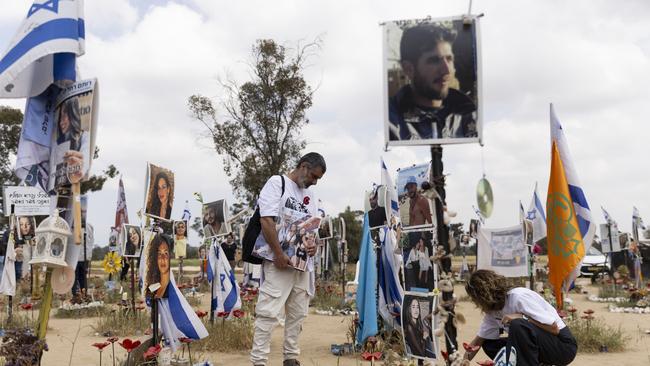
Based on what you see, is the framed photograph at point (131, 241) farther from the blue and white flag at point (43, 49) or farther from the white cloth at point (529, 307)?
the white cloth at point (529, 307)

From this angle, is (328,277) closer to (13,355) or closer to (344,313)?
(344,313)

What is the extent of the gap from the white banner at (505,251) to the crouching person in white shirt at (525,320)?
8.17 metres

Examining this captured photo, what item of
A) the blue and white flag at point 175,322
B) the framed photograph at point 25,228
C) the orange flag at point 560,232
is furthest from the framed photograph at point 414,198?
the framed photograph at point 25,228

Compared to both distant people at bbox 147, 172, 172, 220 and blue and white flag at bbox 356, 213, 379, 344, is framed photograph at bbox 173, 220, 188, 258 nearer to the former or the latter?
blue and white flag at bbox 356, 213, 379, 344

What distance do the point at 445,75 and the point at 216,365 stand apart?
11.5ft

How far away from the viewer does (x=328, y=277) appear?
56.9ft

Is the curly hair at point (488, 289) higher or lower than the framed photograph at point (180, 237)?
lower

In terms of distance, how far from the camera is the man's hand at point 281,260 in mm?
4348

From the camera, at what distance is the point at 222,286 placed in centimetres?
759

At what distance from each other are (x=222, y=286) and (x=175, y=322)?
2.50 m

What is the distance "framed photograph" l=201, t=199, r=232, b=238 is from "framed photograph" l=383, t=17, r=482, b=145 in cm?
504

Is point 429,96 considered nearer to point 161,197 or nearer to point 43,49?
point 43,49

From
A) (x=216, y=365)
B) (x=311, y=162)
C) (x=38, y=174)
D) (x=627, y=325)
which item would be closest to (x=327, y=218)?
(x=627, y=325)

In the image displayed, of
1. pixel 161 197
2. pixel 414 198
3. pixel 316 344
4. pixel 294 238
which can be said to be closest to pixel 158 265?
pixel 161 197
